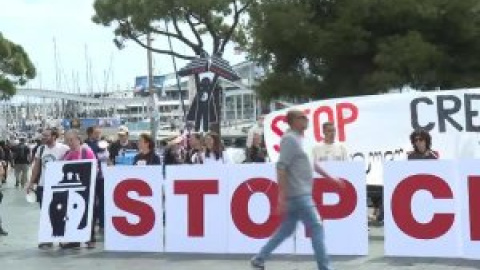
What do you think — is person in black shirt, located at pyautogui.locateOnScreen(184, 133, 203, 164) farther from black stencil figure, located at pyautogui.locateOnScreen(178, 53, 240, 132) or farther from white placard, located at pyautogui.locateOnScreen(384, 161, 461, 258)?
white placard, located at pyautogui.locateOnScreen(384, 161, 461, 258)

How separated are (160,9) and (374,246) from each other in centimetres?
2962

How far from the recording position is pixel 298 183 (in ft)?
29.1

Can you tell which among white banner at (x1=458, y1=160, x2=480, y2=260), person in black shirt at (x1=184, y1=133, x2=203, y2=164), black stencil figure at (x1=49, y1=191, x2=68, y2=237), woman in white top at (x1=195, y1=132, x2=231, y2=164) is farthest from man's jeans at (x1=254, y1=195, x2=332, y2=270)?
person in black shirt at (x1=184, y1=133, x2=203, y2=164)

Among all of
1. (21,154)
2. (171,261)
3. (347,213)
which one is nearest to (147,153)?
(171,261)

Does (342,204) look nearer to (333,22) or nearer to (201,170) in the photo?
(201,170)

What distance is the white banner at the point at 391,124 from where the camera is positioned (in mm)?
13375

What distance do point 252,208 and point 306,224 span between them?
213cm

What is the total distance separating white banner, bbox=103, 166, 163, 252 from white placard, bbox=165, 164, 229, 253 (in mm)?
166

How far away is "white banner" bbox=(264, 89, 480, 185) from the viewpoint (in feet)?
43.9

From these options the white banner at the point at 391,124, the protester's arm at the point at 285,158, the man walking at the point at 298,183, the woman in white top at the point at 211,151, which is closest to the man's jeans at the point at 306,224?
the man walking at the point at 298,183

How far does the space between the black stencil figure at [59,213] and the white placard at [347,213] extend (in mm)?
3668

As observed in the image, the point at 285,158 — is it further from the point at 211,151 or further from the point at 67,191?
the point at 211,151

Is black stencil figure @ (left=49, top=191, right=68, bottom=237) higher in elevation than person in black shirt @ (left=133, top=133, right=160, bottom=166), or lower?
lower

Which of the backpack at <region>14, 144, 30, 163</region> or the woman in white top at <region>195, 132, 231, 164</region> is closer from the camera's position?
the woman in white top at <region>195, 132, 231, 164</region>
